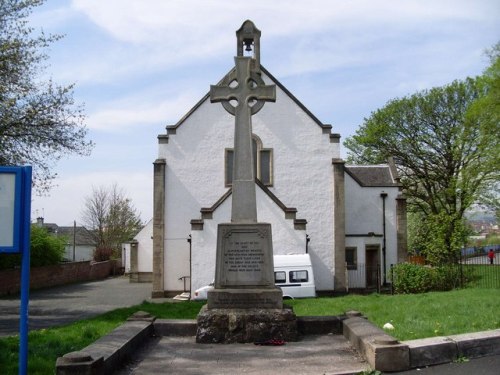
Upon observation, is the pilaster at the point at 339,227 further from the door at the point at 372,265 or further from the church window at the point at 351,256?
the door at the point at 372,265

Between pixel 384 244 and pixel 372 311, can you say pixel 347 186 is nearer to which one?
pixel 384 244

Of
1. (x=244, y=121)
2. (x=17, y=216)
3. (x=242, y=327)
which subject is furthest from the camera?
(x=244, y=121)

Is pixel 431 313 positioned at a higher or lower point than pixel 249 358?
higher

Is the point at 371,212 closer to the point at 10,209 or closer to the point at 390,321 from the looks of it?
the point at 390,321

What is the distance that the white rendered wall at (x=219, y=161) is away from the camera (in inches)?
1149

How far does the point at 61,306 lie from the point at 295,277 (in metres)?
9.80

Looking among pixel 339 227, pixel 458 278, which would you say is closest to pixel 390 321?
pixel 458 278

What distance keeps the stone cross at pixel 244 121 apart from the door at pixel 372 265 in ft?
68.5

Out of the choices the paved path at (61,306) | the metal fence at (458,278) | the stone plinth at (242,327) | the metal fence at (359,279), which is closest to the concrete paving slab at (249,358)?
the stone plinth at (242,327)

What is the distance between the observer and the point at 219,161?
2934 cm

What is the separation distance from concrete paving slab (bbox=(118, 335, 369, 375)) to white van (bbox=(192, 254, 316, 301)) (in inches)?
510

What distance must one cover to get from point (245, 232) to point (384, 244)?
869 inches

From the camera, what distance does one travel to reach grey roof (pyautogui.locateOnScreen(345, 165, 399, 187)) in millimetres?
31688

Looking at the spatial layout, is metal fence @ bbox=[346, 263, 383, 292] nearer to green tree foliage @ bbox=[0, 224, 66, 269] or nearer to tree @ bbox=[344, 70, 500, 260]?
tree @ bbox=[344, 70, 500, 260]
